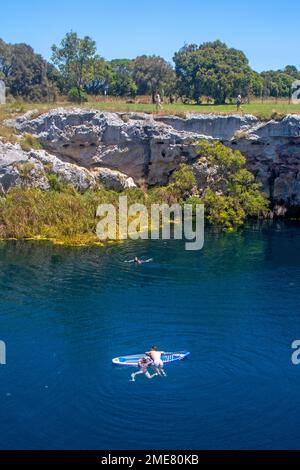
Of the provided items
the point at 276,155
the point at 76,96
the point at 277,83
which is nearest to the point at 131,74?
the point at 76,96

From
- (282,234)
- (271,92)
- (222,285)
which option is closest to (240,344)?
(222,285)

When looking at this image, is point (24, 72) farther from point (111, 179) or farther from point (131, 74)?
point (111, 179)

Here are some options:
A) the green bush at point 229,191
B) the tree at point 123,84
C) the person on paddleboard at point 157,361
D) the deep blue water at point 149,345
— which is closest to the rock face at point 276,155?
the green bush at point 229,191

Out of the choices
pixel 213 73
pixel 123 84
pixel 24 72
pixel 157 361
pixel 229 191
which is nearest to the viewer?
pixel 157 361

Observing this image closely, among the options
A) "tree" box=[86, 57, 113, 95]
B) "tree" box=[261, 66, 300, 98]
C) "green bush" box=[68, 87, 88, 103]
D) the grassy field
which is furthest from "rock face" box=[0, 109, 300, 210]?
"tree" box=[261, 66, 300, 98]

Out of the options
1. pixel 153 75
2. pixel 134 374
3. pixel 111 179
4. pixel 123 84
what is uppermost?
pixel 153 75

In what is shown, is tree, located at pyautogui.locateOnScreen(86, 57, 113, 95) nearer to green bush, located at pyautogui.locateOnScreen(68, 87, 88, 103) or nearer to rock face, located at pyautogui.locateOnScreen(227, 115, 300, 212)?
green bush, located at pyautogui.locateOnScreen(68, 87, 88, 103)

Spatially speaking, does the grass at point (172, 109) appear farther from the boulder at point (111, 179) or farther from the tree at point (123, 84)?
the tree at point (123, 84)
